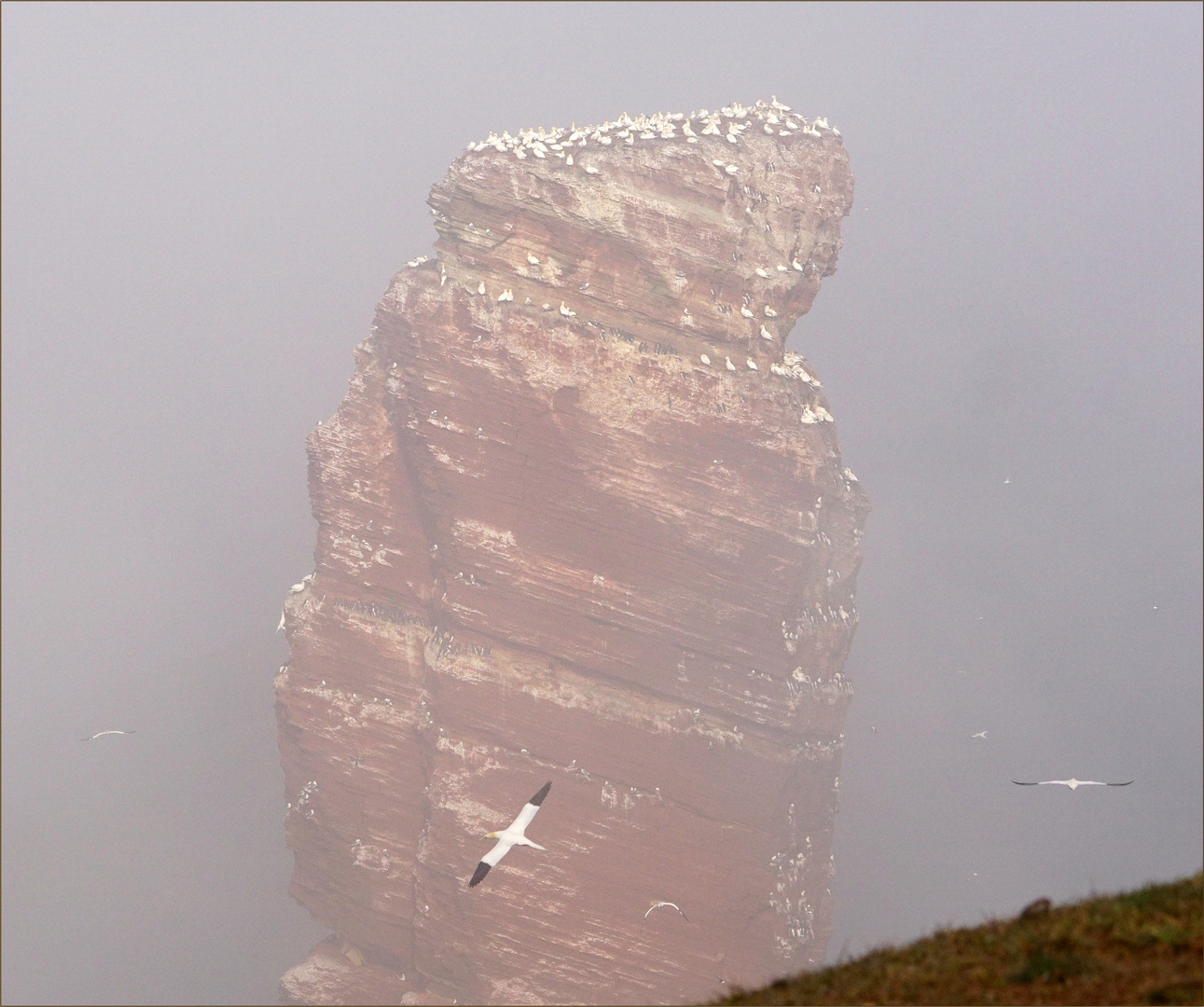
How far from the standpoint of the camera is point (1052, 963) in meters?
10.9

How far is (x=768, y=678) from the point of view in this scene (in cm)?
2781

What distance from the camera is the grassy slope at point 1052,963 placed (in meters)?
10.4

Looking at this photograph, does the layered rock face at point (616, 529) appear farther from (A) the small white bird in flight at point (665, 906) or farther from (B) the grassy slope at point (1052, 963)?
(B) the grassy slope at point (1052, 963)

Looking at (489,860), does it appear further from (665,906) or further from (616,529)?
(616,529)

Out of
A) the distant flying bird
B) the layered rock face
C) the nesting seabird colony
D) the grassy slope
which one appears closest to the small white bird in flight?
the layered rock face

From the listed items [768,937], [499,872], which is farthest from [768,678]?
[499,872]

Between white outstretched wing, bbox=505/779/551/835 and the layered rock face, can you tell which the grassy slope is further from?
the layered rock face

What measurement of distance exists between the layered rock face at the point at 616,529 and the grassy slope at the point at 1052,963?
14382mm

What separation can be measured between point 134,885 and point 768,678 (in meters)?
43.2

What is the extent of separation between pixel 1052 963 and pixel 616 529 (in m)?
17.3

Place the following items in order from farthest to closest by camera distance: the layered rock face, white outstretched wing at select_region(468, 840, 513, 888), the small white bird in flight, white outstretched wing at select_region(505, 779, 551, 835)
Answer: the layered rock face
the small white bird in flight
white outstretched wing at select_region(505, 779, 551, 835)
white outstretched wing at select_region(468, 840, 513, 888)

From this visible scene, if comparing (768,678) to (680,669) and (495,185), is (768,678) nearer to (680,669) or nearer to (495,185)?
(680,669)

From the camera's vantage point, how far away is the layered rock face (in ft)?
87.4

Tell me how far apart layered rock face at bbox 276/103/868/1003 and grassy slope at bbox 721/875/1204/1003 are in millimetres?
14382
